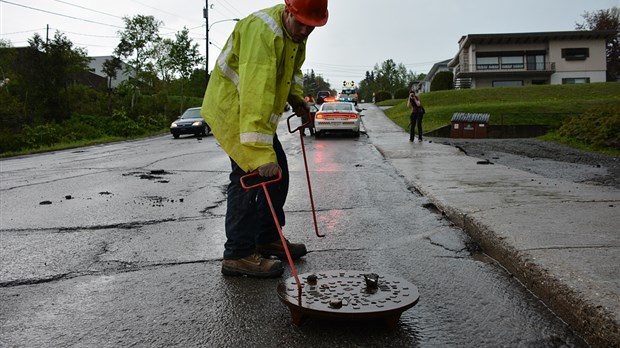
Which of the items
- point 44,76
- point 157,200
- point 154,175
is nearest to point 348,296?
point 157,200

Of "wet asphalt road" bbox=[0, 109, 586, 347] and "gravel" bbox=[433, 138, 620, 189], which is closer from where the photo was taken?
"wet asphalt road" bbox=[0, 109, 586, 347]

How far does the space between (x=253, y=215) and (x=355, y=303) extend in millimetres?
1200

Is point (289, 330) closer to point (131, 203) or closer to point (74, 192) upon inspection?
point (131, 203)

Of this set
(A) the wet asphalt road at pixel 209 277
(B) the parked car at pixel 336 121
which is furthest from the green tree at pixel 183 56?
(A) the wet asphalt road at pixel 209 277

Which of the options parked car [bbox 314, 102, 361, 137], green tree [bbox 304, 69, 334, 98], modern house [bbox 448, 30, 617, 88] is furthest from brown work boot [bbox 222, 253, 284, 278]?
green tree [bbox 304, 69, 334, 98]

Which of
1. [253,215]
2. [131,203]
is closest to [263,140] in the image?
[253,215]

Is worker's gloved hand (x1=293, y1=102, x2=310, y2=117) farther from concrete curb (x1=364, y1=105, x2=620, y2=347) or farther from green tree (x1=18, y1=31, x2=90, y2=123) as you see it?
green tree (x1=18, y1=31, x2=90, y2=123)

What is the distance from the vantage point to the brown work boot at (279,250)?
4.10m

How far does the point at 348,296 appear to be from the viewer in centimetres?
288

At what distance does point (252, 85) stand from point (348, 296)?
51.9 inches

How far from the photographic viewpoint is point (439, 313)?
9.67ft

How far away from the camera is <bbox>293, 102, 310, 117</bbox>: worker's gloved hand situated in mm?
4254

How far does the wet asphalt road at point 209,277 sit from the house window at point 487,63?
181 feet

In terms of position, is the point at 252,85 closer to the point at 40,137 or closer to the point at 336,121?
the point at 336,121
